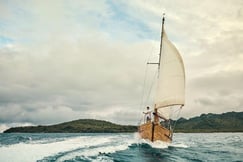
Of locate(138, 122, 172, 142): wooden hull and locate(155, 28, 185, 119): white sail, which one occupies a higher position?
locate(155, 28, 185, 119): white sail

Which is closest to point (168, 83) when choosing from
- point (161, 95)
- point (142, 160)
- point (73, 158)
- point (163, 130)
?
point (161, 95)

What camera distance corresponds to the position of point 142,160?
30.1 metres

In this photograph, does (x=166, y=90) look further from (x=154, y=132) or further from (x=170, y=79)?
(x=154, y=132)

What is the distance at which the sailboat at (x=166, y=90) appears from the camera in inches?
1880

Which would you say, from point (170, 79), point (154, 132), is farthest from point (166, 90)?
point (154, 132)

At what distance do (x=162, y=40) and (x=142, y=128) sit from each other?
44.7ft

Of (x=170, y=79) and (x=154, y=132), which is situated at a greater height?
(x=170, y=79)

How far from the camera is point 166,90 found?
49750mm

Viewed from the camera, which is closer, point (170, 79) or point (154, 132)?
point (154, 132)

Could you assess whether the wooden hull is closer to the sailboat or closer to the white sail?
the sailboat

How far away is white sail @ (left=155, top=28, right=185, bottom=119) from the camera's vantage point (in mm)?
48844

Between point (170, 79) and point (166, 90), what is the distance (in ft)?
5.47

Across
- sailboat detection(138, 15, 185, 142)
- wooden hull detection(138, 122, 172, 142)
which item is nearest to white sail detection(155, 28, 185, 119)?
sailboat detection(138, 15, 185, 142)

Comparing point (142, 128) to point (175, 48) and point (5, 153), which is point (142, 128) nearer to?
point (175, 48)
